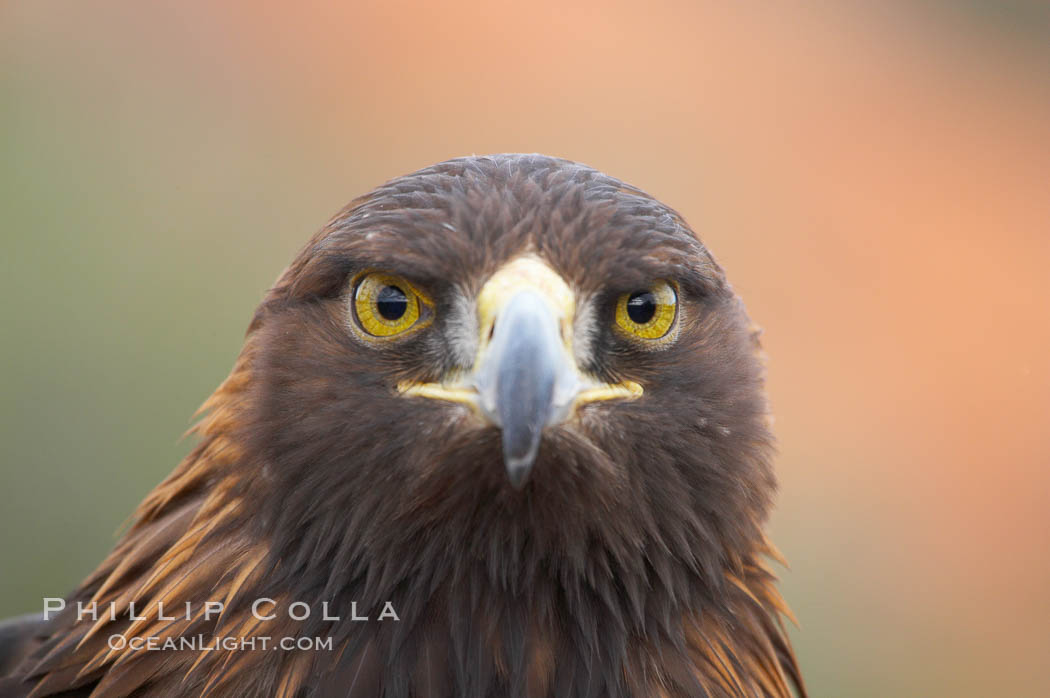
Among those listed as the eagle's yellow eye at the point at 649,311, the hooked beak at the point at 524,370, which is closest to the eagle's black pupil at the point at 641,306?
the eagle's yellow eye at the point at 649,311

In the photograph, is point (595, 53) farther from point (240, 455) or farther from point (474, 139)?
point (240, 455)

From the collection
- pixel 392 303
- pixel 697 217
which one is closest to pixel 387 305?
pixel 392 303

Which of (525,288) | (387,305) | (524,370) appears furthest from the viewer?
(387,305)

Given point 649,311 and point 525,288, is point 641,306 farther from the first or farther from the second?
point 525,288

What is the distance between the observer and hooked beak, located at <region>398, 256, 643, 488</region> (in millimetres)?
1707

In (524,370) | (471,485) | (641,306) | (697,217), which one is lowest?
(471,485)

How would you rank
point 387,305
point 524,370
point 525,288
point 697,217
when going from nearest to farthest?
point 524,370 → point 525,288 → point 387,305 → point 697,217

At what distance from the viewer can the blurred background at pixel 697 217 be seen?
5.09 metres

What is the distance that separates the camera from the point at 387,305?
1979 mm

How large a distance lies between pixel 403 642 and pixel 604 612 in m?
0.36

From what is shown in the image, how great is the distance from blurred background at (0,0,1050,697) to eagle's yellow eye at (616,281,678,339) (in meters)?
3.41

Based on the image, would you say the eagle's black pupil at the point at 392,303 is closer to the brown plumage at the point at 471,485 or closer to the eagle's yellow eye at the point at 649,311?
the brown plumage at the point at 471,485

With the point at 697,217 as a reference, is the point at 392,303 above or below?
below

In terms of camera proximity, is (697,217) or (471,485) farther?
(697,217)
